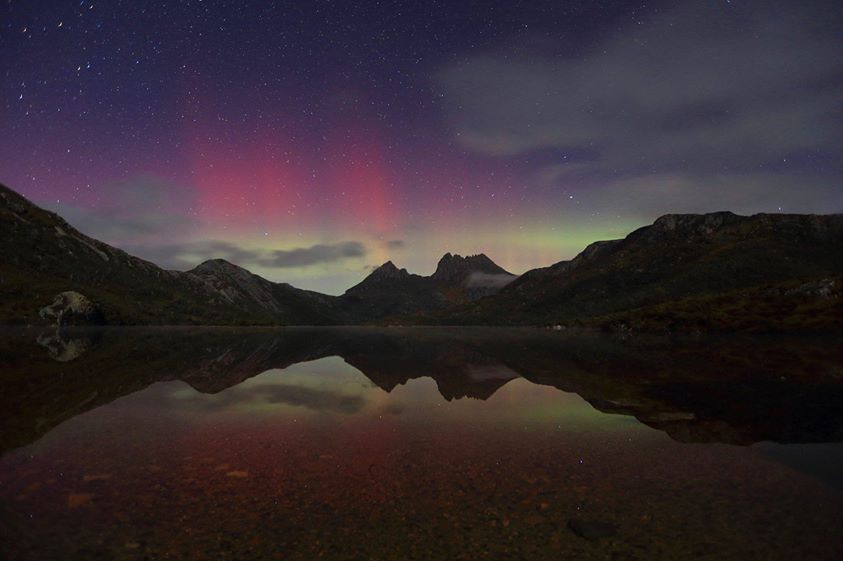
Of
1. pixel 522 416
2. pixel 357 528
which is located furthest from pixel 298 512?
pixel 522 416

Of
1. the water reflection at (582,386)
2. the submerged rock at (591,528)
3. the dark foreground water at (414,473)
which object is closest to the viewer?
the dark foreground water at (414,473)

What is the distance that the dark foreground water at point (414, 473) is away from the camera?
1177 centimetres

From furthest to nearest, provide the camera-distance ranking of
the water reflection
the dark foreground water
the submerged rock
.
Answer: the water reflection, the submerged rock, the dark foreground water

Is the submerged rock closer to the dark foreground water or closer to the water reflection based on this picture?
the dark foreground water

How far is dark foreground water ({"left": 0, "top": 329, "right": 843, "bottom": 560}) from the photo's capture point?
38.6ft

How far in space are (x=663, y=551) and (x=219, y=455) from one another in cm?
1759

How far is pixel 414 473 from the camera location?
17.8m

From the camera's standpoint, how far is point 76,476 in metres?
16.1

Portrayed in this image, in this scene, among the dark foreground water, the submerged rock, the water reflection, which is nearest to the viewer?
the dark foreground water

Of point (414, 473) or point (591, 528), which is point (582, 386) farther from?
point (591, 528)

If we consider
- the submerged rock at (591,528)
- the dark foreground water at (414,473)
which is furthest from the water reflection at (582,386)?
the submerged rock at (591,528)

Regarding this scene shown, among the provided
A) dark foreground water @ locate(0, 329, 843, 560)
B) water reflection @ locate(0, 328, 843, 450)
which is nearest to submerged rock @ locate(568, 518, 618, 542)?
dark foreground water @ locate(0, 329, 843, 560)

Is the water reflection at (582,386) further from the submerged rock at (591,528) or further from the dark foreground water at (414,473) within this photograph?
the submerged rock at (591,528)

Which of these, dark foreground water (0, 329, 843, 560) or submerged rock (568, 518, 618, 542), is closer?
dark foreground water (0, 329, 843, 560)
